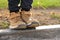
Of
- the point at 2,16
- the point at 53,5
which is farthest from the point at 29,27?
the point at 53,5

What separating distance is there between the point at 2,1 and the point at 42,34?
2.00 meters

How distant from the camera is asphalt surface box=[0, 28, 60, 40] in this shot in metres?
4.43

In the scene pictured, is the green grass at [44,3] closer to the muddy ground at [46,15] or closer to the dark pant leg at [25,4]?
the muddy ground at [46,15]

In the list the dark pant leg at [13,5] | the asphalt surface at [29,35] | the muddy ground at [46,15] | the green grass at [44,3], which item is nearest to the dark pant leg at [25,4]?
the dark pant leg at [13,5]

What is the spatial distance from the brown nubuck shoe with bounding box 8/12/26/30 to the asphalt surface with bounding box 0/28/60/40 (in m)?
0.09

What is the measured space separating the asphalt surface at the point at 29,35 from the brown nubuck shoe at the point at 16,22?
85mm

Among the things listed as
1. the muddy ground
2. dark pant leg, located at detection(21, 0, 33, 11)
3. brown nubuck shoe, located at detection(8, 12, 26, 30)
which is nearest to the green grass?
the muddy ground

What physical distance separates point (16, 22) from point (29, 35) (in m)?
0.36

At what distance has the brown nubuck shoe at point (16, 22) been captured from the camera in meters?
4.56

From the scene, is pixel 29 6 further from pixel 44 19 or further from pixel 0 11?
pixel 0 11

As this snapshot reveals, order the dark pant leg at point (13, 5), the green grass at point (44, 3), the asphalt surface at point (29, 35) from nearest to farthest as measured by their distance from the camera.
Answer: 1. the asphalt surface at point (29, 35)
2. the dark pant leg at point (13, 5)
3. the green grass at point (44, 3)

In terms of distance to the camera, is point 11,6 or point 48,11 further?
point 48,11

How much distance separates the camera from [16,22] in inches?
184

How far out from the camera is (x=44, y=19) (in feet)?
17.6
